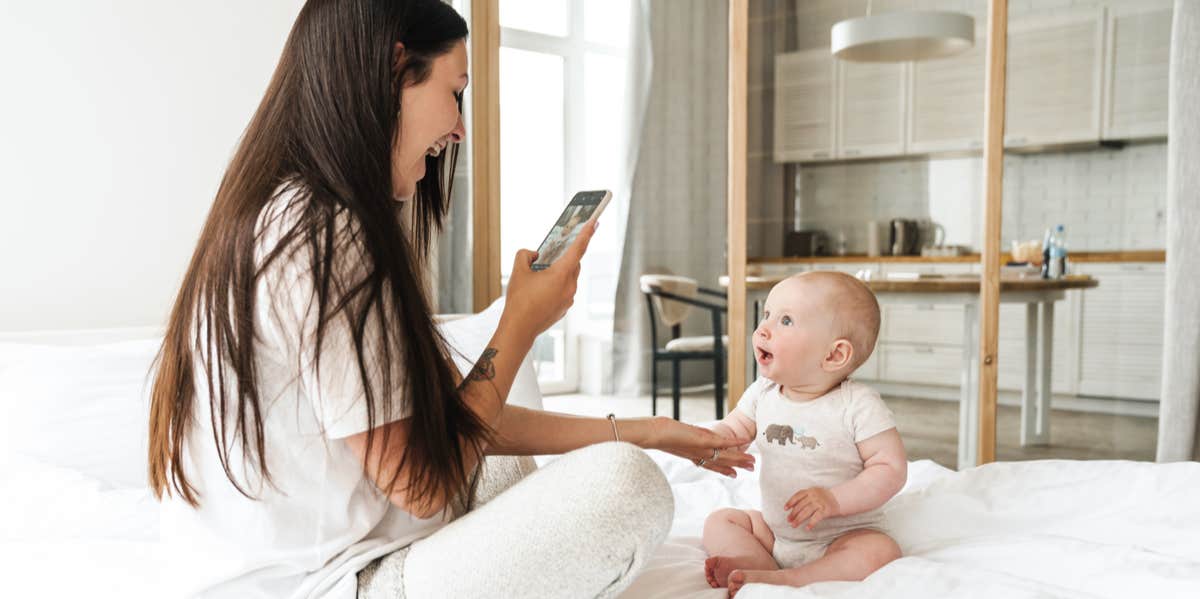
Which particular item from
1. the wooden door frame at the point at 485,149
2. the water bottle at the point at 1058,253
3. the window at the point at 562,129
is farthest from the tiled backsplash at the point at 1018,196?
the wooden door frame at the point at 485,149

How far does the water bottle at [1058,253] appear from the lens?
2.81 metres

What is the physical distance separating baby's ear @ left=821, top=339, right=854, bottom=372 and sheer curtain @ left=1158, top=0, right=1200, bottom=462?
179cm

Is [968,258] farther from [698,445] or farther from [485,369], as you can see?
[485,369]

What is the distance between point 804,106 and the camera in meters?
3.14

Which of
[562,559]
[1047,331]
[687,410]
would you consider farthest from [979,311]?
[562,559]

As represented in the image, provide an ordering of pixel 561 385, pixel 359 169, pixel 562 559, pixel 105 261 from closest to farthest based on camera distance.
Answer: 1. pixel 562 559
2. pixel 359 169
3. pixel 105 261
4. pixel 561 385

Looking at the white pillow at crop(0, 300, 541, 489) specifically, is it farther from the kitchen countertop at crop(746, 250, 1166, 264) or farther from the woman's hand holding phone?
the kitchen countertop at crop(746, 250, 1166, 264)

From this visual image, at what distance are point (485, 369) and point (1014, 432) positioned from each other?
2392 mm

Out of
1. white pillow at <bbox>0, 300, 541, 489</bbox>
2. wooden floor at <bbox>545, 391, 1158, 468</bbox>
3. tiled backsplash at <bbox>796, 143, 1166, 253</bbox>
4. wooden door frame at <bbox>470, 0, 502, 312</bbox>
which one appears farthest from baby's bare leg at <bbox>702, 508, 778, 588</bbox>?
wooden door frame at <bbox>470, 0, 502, 312</bbox>

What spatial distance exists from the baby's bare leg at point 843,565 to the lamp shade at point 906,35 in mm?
2095

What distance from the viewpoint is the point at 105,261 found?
7.81ft

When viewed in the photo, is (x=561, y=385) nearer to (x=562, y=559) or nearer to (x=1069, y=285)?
(x=1069, y=285)

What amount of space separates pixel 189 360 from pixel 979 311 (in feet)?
8.48

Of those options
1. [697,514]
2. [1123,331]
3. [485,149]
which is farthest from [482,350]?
[1123,331]
